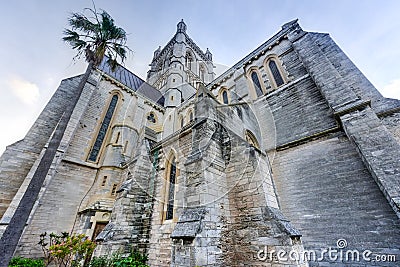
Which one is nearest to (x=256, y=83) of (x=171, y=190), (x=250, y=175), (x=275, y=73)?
(x=275, y=73)

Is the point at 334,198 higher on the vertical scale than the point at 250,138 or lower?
lower

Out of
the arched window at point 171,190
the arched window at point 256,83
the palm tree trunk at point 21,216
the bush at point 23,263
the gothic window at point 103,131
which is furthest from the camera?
the gothic window at point 103,131

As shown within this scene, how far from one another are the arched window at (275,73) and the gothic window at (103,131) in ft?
41.9

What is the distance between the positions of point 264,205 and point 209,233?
1633 millimetres

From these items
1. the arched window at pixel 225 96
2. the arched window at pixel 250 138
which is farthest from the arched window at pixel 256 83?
the arched window at pixel 250 138

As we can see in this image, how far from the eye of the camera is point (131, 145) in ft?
43.1

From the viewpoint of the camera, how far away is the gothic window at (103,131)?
12.0 m

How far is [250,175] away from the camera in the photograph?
5113 millimetres

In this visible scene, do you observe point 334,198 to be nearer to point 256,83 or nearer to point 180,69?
point 256,83

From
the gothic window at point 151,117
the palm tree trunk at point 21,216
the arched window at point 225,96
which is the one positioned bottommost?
the palm tree trunk at point 21,216

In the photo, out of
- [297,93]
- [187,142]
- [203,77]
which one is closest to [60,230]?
[187,142]

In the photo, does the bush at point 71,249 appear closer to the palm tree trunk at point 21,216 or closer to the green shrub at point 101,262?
the green shrub at point 101,262

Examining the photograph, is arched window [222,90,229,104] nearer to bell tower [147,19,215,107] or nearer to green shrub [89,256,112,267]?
bell tower [147,19,215,107]

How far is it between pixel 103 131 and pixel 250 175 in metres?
12.2
